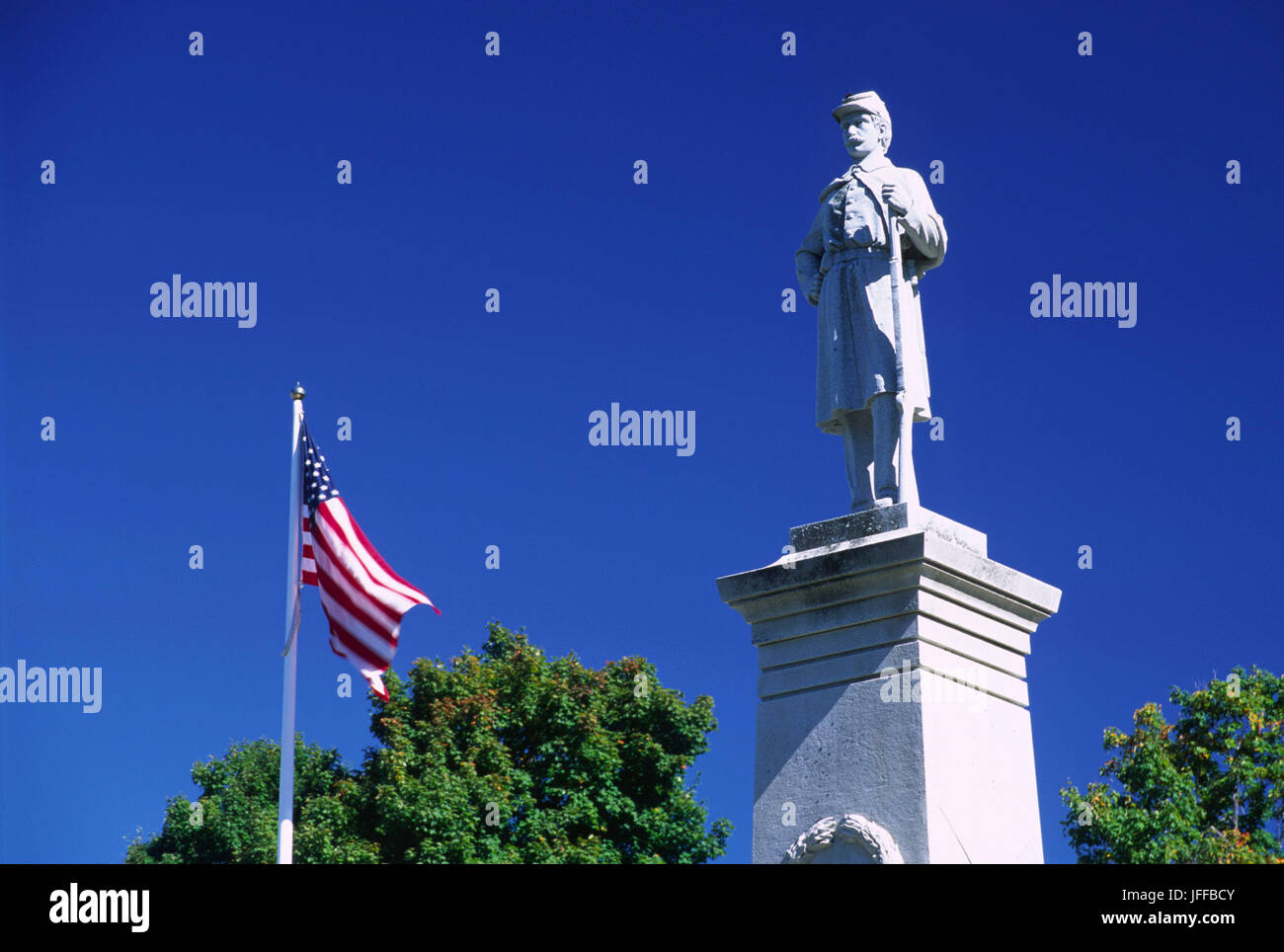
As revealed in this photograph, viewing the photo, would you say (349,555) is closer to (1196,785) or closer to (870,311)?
(870,311)

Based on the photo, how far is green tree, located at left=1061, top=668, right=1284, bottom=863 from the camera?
32594 millimetres

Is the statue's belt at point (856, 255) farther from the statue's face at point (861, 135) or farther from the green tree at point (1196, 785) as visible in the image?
the green tree at point (1196, 785)

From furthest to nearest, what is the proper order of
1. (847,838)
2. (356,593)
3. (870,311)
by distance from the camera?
1. (356,593)
2. (870,311)
3. (847,838)

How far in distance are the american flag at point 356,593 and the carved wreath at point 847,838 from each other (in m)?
7.55

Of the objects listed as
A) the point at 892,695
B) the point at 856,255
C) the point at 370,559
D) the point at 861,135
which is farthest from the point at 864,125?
the point at 370,559

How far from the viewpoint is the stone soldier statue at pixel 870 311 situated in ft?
35.0

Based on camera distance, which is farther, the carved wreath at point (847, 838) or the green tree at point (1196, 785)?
the green tree at point (1196, 785)

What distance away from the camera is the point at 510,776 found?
1414 inches

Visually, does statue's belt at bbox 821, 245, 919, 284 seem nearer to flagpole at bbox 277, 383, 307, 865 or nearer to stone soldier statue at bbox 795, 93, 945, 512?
stone soldier statue at bbox 795, 93, 945, 512

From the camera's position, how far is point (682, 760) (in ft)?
127

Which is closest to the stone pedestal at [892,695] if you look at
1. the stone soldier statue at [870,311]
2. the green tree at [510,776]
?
the stone soldier statue at [870,311]

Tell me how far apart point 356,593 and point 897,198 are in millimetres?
8437

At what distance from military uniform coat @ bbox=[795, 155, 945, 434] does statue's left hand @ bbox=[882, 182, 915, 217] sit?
0.04 m
